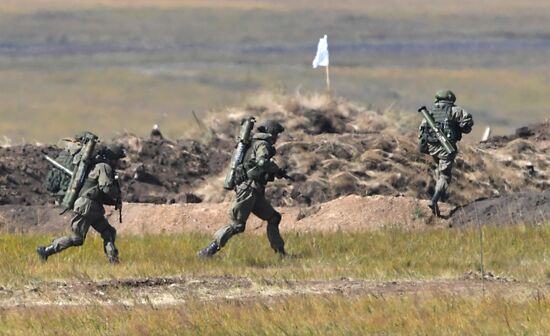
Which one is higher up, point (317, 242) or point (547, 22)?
point (317, 242)

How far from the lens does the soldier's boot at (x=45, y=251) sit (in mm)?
24094

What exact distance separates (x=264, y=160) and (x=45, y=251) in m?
2.82

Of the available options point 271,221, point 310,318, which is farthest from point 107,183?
point 310,318

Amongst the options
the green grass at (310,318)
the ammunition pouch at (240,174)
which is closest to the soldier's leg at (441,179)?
the ammunition pouch at (240,174)

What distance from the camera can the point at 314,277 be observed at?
22344 mm

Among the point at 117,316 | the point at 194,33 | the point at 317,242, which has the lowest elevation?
the point at 194,33

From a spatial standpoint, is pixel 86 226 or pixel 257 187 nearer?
pixel 86 226

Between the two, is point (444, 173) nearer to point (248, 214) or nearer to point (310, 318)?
point (248, 214)

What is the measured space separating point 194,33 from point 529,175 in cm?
2306

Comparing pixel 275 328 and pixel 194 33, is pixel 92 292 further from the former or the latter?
pixel 194 33

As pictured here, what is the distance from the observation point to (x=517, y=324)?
17.8 m

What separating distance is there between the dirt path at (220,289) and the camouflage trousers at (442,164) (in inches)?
272

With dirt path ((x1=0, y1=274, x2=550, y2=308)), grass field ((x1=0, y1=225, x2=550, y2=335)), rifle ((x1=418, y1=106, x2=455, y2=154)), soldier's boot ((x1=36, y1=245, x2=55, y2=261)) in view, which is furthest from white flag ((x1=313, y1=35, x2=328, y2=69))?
dirt path ((x1=0, y1=274, x2=550, y2=308))

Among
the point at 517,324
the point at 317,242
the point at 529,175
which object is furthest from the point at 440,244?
the point at 529,175
